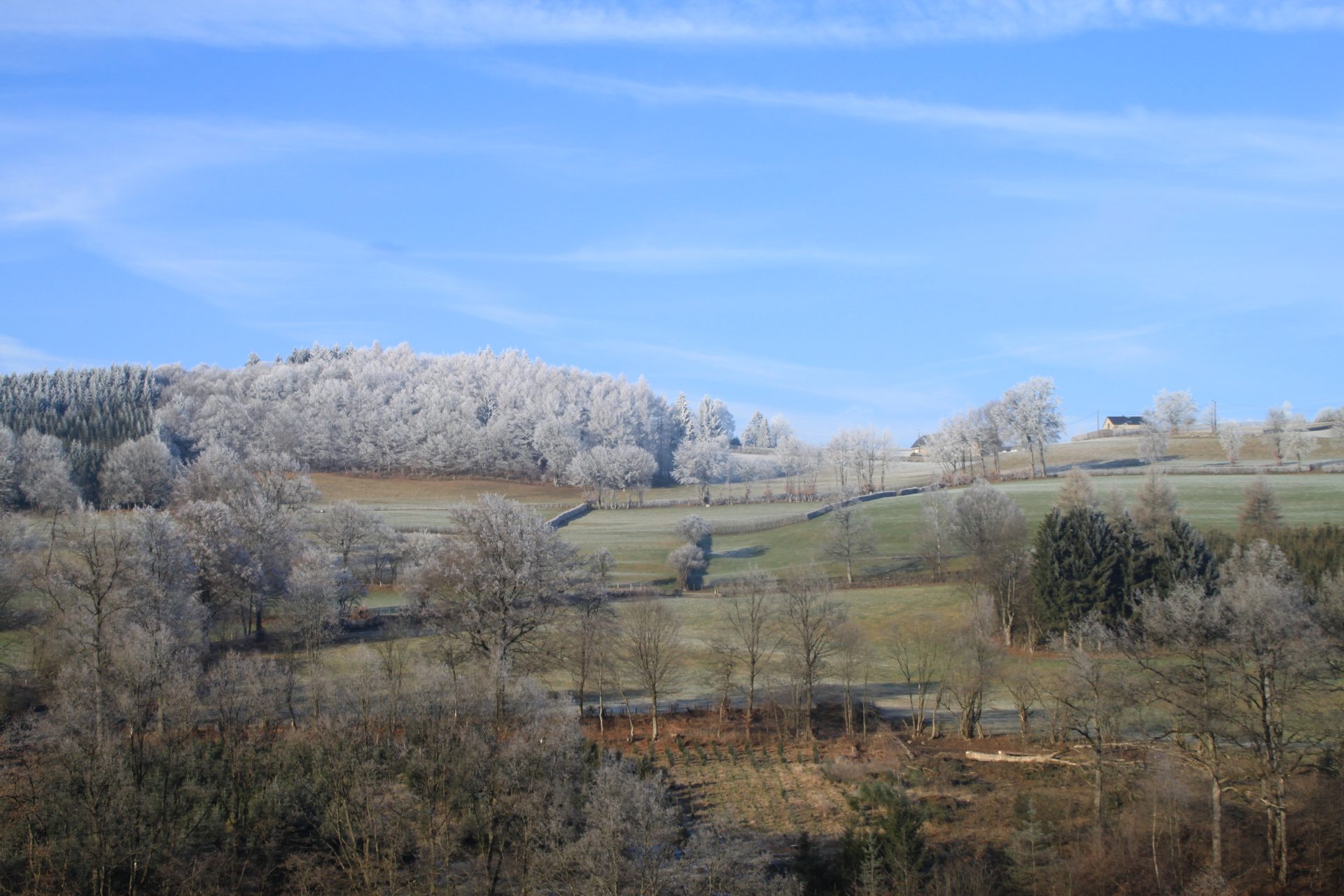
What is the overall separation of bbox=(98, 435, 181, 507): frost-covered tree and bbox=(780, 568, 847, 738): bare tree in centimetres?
8206

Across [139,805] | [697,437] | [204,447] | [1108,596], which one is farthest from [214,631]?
[697,437]

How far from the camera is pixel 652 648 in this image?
45594 mm

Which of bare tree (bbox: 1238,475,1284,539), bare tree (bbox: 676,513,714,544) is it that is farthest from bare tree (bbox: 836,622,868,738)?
bare tree (bbox: 676,513,714,544)

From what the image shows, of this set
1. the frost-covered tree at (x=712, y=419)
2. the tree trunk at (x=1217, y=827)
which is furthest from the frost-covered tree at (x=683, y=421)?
the tree trunk at (x=1217, y=827)

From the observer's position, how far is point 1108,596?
60656 millimetres

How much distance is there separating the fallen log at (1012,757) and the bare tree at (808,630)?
7146 millimetres

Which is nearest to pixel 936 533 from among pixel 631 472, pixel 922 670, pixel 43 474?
pixel 922 670

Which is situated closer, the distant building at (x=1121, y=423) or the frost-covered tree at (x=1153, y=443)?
the frost-covered tree at (x=1153, y=443)

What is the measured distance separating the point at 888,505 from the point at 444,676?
72660 mm

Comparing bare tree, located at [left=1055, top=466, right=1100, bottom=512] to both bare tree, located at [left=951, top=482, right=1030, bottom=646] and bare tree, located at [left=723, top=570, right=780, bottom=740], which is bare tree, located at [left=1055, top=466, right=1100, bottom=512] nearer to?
bare tree, located at [left=951, top=482, right=1030, bottom=646]

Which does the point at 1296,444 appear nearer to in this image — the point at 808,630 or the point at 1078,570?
the point at 1078,570

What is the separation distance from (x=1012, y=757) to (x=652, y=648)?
53.9ft

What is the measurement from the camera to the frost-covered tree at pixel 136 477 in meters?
104

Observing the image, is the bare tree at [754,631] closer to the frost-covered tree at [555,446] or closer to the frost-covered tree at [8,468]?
the frost-covered tree at [8,468]
